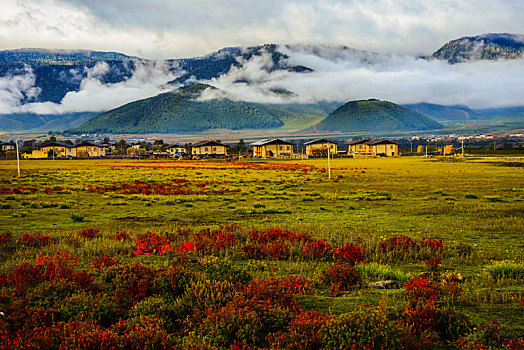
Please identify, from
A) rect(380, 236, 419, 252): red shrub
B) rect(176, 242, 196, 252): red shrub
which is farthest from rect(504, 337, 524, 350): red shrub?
rect(176, 242, 196, 252): red shrub

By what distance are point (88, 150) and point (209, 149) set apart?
2007 inches

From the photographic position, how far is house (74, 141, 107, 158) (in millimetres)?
164175

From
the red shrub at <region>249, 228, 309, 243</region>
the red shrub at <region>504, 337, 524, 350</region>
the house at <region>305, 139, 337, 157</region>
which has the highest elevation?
the house at <region>305, 139, 337, 157</region>

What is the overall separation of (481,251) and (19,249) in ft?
41.4

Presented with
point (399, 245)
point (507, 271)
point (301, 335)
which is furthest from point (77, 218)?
point (507, 271)

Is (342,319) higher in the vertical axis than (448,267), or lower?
higher

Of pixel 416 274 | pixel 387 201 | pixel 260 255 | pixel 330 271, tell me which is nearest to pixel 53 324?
pixel 330 271

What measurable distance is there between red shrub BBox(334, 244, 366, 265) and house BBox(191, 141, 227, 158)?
154m

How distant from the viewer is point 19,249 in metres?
11.4

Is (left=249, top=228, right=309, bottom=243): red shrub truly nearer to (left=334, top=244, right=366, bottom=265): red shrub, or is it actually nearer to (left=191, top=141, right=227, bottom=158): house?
(left=334, top=244, right=366, bottom=265): red shrub

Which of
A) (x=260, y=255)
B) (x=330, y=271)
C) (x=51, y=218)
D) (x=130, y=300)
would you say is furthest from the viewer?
(x=51, y=218)

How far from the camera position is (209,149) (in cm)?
16662

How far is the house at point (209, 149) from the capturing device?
6496 inches

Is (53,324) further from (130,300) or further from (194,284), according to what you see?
(194,284)
